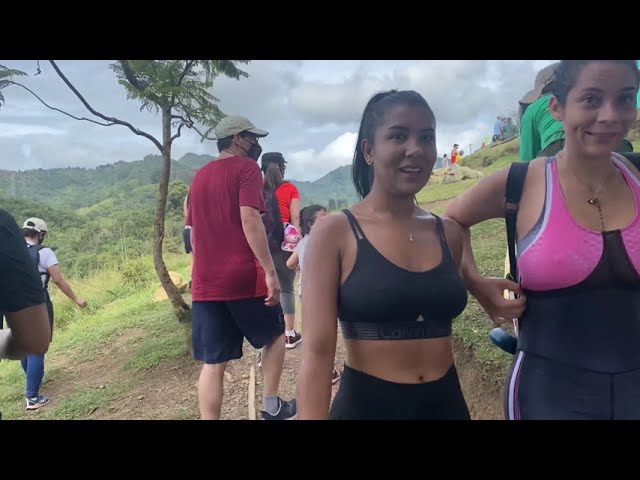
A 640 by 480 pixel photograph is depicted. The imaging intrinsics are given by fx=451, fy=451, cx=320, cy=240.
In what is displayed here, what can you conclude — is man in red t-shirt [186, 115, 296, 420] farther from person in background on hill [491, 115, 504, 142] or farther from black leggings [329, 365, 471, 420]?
person in background on hill [491, 115, 504, 142]

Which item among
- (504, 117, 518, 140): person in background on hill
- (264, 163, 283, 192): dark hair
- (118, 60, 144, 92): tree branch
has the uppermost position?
(504, 117, 518, 140): person in background on hill

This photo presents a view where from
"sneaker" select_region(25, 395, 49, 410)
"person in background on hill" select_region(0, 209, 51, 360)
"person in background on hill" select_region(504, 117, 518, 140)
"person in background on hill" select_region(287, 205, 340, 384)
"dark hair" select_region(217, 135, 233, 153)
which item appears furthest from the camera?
"person in background on hill" select_region(504, 117, 518, 140)

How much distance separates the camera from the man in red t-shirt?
8.36 ft

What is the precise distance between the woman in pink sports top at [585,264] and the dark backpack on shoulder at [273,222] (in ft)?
8.73

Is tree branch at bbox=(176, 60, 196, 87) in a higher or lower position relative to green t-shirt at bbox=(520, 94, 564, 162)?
higher

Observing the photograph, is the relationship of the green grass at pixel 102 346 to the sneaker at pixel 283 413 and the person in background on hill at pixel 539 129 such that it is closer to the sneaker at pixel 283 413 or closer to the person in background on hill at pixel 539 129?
the sneaker at pixel 283 413

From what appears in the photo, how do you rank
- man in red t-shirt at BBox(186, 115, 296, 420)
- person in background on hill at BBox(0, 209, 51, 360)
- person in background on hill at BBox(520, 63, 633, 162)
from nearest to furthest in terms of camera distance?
person in background on hill at BBox(0, 209, 51, 360), person in background on hill at BBox(520, 63, 633, 162), man in red t-shirt at BBox(186, 115, 296, 420)

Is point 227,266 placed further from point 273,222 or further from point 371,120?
point 371,120

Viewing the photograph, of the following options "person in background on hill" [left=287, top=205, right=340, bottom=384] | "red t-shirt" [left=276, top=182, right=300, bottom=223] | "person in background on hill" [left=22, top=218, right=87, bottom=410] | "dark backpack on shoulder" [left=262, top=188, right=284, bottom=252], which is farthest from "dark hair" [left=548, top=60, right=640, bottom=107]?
"person in background on hill" [left=22, top=218, right=87, bottom=410]

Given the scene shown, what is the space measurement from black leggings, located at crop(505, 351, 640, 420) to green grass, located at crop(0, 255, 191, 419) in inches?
156

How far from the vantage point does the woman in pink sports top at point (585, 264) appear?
121cm

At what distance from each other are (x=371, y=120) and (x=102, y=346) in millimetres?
6006

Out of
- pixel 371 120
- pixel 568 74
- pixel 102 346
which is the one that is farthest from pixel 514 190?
pixel 102 346

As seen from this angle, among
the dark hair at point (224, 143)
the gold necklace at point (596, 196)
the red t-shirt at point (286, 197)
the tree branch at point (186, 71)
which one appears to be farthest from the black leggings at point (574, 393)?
the tree branch at point (186, 71)
